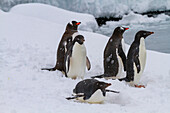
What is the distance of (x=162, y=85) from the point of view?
12.0 feet

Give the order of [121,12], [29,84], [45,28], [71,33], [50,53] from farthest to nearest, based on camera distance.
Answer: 1. [121,12]
2. [45,28]
3. [50,53]
4. [71,33]
5. [29,84]

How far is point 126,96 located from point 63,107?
87 centimetres

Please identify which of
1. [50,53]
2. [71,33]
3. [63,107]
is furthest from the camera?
[50,53]

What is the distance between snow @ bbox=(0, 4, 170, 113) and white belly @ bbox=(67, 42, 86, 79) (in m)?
0.20

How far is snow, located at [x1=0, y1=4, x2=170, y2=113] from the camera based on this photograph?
8.28 ft

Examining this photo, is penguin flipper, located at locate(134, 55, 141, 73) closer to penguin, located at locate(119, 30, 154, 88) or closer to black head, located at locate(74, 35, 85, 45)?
penguin, located at locate(119, 30, 154, 88)

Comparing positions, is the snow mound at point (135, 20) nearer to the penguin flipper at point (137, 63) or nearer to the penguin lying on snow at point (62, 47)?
the penguin lying on snow at point (62, 47)

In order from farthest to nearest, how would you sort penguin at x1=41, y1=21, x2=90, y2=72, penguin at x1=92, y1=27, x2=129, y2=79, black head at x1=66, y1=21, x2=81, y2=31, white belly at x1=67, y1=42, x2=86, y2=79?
1. black head at x1=66, y1=21, x2=81, y2=31
2. penguin at x1=41, y1=21, x2=90, y2=72
3. penguin at x1=92, y1=27, x2=129, y2=79
4. white belly at x1=67, y1=42, x2=86, y2=79

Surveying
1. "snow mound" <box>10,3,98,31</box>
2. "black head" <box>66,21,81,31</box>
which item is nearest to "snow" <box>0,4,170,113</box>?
"black head" <box>66,21,81,31</box>

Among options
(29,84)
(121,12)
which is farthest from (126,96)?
(121,12)

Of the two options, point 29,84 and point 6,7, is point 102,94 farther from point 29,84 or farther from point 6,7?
point 6,7

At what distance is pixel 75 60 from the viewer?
3947mm

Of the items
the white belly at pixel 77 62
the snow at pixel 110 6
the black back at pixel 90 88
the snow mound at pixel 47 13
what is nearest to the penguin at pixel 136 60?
the white belly at pixel 77 62

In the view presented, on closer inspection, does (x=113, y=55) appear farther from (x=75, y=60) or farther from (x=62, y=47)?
(x=62, y=47)
